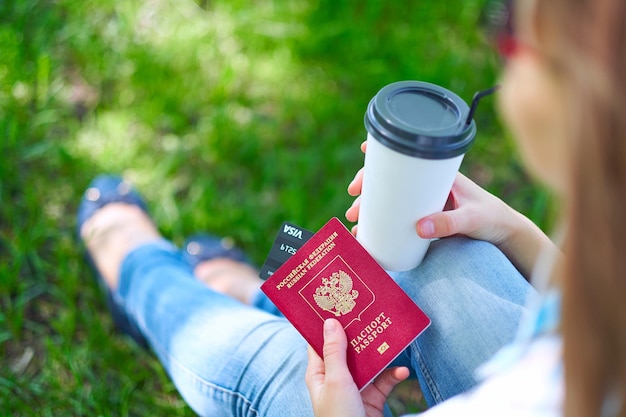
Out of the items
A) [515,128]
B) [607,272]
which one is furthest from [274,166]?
[607,272]

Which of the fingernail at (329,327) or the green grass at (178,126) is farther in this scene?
the green grass at (178,126)

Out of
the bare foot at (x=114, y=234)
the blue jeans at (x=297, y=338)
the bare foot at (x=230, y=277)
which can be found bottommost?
the bare foot at (x=230, y=277)

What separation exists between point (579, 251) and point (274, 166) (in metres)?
1.18

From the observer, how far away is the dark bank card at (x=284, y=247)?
1.08 meters

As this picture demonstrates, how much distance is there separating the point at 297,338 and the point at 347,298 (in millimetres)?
155

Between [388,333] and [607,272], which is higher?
[607,272]

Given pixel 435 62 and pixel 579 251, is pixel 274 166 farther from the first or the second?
pixel 579 251

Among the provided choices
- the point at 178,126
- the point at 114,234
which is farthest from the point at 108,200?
the point at 178,126

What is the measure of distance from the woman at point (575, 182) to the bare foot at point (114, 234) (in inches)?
39.9

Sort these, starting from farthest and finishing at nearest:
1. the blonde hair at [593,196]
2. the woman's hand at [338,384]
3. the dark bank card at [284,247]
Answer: the dark bank card at [284,247] < the woman's hand at [338,384] < the blonde hair at [593,196]

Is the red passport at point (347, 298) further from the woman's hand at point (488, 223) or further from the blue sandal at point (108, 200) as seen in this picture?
the blue sandal at point (108, 200)

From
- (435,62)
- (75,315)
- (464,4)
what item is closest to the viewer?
(75,315)

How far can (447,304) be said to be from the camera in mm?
1017

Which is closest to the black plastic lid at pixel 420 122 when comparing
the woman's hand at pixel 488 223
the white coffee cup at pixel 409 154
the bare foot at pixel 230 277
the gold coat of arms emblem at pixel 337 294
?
the white coffee cup at pixel 409 154
